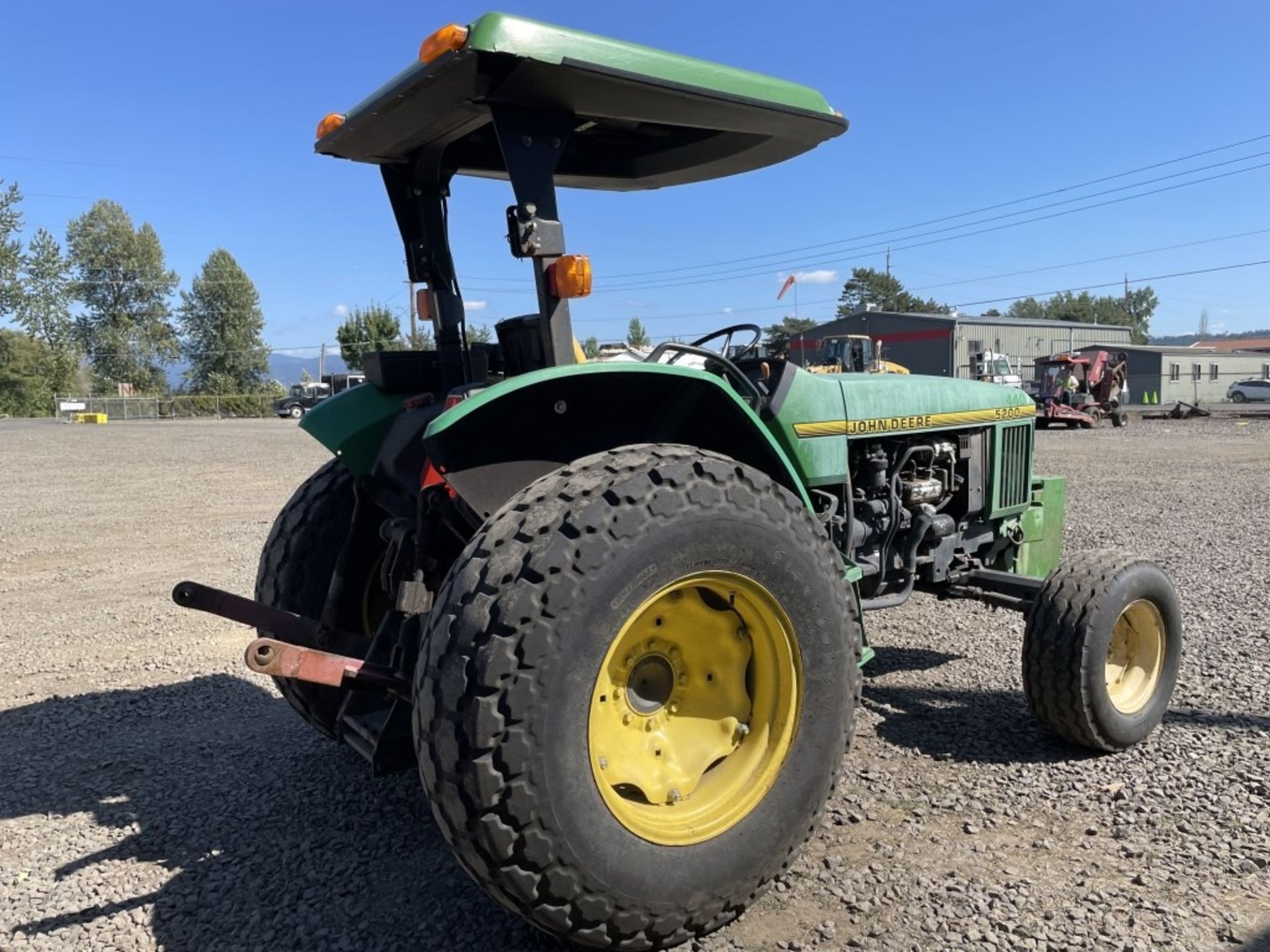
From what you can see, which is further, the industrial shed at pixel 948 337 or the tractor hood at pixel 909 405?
the industrial shed at pixel 948 337

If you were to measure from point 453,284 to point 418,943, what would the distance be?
7.46ft

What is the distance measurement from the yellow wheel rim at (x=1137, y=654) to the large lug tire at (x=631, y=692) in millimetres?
1818

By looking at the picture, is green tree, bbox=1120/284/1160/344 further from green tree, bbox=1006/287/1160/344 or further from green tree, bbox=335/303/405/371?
green tree, bbox=335/303/405/371

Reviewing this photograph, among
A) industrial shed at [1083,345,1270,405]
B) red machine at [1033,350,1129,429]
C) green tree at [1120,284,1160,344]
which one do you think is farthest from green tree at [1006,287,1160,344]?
red machine at [1033,350,1129,429]

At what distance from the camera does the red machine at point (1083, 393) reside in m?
26.0

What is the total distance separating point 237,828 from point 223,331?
7302 cm

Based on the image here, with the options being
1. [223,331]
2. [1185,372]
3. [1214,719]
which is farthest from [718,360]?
[223,331]

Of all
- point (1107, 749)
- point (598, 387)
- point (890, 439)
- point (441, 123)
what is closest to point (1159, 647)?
point (1107, 749)

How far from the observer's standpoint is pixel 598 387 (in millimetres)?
2705

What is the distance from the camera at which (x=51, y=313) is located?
58.4 meters

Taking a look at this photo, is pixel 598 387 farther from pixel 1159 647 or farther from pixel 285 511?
pixel 1159 647

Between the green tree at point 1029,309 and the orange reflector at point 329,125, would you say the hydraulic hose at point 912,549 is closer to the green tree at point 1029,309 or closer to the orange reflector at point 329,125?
the orange reflector at point 329,125

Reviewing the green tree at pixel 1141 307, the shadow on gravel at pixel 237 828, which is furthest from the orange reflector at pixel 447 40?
the green tree at pixel 1141 307

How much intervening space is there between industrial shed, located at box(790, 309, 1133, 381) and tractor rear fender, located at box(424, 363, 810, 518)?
1747 inches
